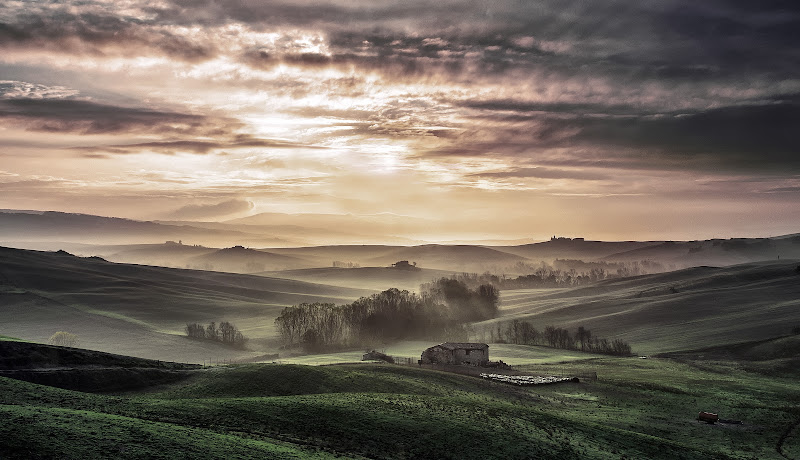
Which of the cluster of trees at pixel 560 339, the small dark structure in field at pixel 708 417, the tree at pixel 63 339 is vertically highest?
the small dark structure in field at pixel 708 417

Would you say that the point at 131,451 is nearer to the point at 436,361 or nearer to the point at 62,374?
the point at 62,374

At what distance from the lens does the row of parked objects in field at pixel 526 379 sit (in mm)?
80438

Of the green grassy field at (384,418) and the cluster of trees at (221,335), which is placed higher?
the green grassy field at (384,418)

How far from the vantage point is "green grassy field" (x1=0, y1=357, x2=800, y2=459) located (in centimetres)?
3634

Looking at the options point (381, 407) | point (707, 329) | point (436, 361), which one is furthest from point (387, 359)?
point (707, 329)

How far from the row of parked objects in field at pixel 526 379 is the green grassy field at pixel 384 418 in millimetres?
2079

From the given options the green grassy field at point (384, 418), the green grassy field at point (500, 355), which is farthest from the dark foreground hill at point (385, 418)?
the green grassy field at point (500, 355)

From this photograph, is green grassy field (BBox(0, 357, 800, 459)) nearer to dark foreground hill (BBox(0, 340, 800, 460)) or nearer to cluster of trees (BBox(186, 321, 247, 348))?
dark foreground hill (BBox(0, 340, 800, 460))

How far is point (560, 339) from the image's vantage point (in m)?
154

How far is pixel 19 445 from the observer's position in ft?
101

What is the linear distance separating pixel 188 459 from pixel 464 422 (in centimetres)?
2602

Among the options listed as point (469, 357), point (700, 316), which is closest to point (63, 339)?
point (469, 357)

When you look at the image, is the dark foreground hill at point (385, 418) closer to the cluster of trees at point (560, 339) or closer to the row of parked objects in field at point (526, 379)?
the row of parked objects in field at point (526, 379)

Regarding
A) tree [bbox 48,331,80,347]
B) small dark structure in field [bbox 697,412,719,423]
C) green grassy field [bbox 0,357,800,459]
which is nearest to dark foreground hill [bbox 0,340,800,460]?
green grassy field [bbox 0,357,800,459]
